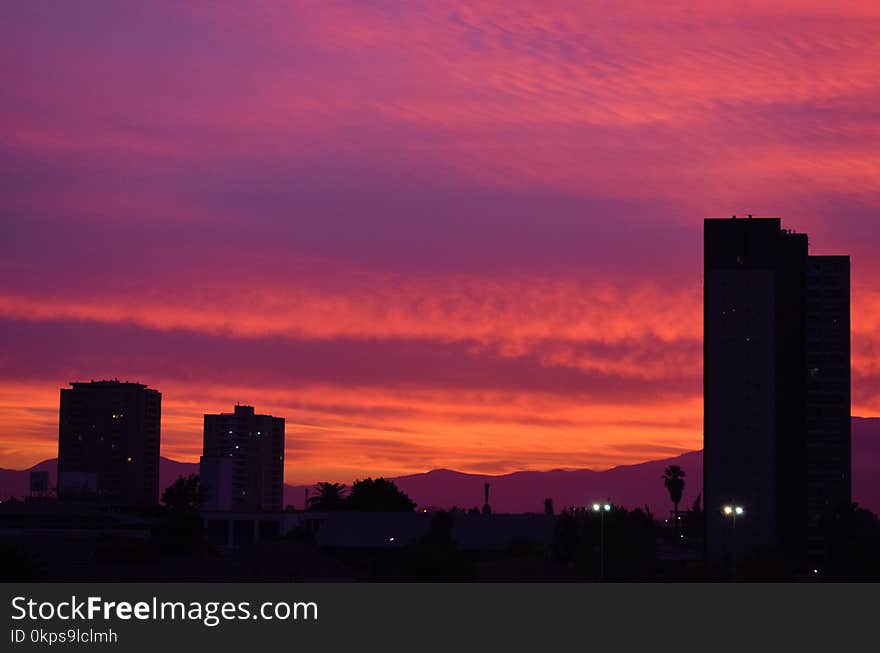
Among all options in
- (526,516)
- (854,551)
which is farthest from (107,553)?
(854,551)

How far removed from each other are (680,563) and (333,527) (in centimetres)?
4872

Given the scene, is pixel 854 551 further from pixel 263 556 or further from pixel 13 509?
pixel 13 509

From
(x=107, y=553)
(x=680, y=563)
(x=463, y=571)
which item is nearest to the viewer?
(x=463, y=571)

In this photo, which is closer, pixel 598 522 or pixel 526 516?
pixel 598 522

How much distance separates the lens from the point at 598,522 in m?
149
